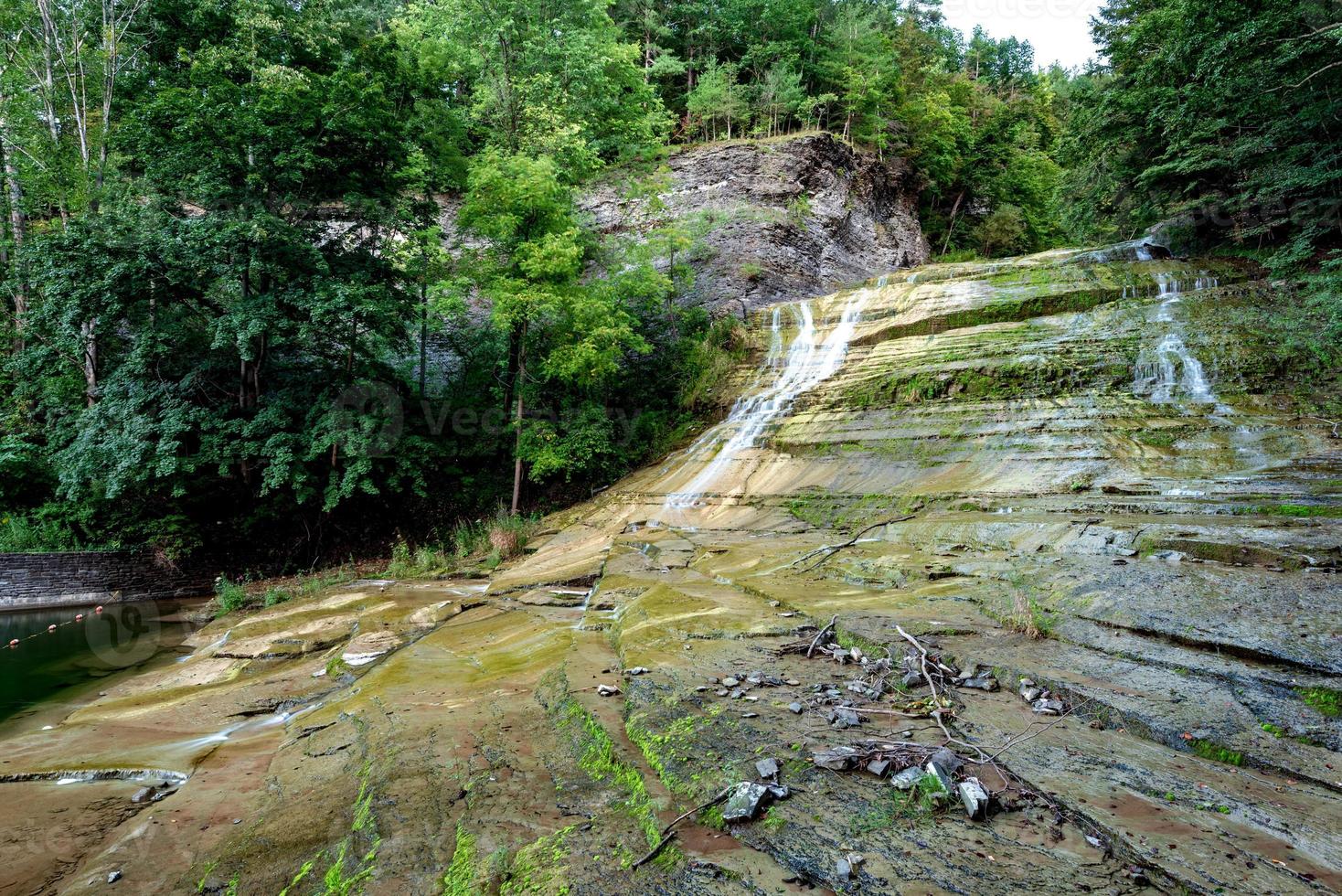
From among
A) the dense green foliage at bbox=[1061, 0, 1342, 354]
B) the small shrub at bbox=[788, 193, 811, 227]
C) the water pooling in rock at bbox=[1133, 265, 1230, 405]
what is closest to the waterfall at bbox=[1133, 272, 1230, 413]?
the water pooling in rock at bbox=[1133, 265, 1230, 405]

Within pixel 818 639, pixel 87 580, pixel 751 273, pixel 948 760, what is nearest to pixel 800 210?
pixel 751 273

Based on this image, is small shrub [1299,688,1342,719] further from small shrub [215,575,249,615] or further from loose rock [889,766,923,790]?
small shrub [215,575,249,615]

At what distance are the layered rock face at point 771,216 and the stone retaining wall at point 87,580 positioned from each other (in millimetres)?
14256

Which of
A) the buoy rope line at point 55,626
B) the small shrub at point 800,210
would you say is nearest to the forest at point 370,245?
the buoy rope line at point 55,626

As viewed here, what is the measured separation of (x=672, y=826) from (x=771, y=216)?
2167cm

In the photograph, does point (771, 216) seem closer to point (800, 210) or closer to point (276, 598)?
point (800, 210)

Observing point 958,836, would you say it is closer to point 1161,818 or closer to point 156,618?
point 1161,818

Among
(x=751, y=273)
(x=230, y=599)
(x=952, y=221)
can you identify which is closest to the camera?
(x=230, y=599)

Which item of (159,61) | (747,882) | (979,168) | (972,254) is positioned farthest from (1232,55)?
(159,61)

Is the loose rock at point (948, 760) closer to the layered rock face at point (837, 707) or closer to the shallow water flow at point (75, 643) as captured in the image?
the layered rock face at point (837, 707)

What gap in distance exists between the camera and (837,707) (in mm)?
3018

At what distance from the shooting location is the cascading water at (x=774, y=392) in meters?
11.1

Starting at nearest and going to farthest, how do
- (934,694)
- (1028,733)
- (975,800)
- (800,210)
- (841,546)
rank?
(975,800) → (1028,733) → (934,694) → (841,546) → (800,210)

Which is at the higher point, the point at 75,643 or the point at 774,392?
the point at 774,392
